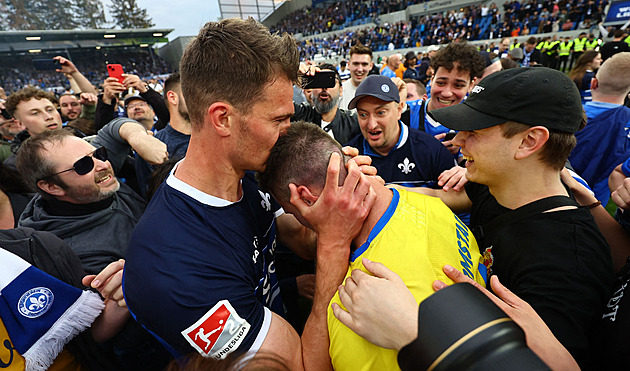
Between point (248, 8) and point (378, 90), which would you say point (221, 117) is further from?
point (248, 8)

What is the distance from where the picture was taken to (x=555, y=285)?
1.28 metres

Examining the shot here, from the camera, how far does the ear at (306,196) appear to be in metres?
1.64

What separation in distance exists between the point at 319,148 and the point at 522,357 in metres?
1.27

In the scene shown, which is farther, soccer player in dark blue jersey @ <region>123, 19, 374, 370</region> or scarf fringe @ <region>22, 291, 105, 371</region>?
scarf fringe @ <region>22, 291, 105, 371</region>

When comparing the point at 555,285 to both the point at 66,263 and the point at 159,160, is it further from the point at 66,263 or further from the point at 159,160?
the point at 159,160

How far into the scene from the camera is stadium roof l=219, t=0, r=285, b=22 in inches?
1666

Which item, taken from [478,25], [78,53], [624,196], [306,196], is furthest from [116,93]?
[78,53]

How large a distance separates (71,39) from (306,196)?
51.2 meters

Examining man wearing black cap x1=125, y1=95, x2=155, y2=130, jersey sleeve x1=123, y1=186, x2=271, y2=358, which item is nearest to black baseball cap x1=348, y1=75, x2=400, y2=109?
jersey sleeve x1=123, y1=186, x2=271, y2=358

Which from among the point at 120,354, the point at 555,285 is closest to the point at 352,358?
the point at 555,285

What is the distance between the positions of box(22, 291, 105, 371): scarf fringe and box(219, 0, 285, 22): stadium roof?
45264mm

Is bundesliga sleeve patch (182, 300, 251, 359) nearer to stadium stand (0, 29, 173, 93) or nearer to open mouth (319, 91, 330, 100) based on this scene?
open mouth (319, 91, 330, 100)

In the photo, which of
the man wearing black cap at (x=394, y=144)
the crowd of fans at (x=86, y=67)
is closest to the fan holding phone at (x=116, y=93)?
the man wearing black cap at (x=394, y=144)

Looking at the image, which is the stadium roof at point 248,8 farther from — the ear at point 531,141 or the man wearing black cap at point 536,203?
the ear at point 531,141
